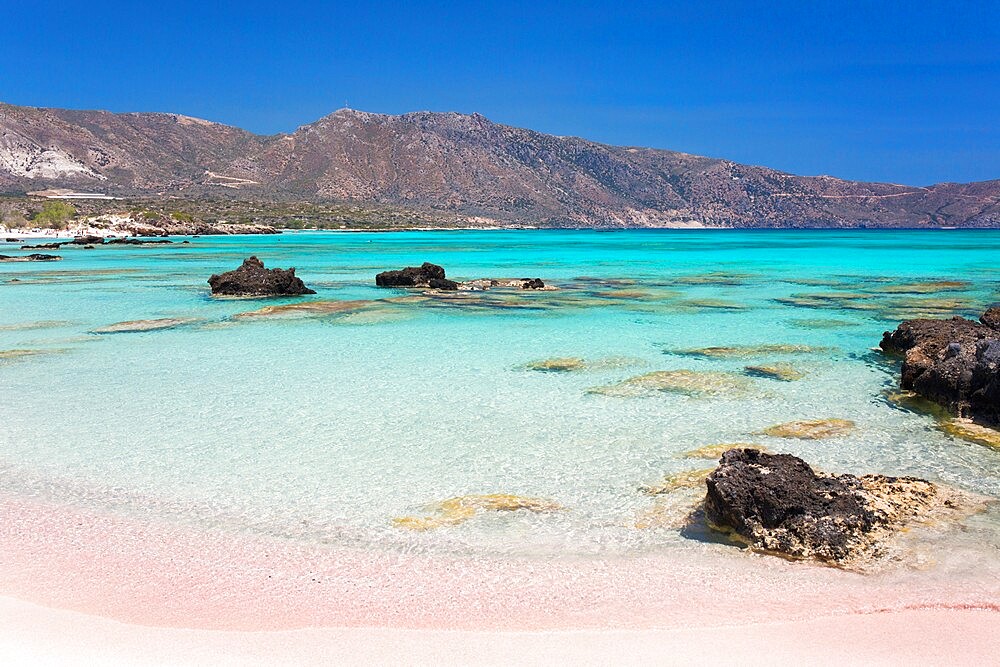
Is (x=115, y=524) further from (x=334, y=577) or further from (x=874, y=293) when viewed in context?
(x=874, y=293)

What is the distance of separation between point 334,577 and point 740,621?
302cm

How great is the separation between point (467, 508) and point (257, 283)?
23459 millimetres

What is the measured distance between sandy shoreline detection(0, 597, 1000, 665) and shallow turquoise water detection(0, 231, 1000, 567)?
1472 millimetres

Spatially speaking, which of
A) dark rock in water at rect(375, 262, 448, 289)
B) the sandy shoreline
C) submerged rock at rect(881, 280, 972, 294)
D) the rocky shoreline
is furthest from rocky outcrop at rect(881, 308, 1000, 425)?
the rocky shoreline

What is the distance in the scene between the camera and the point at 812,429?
32.5 ft

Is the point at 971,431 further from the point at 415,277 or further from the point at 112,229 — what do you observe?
the point at 112,229

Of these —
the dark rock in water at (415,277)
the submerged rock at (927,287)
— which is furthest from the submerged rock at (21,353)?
the submerged rock at (927,287)

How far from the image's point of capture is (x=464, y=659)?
458 cm

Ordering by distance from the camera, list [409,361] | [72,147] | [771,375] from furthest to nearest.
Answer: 1. [72,147]
2. [409,361]
3. [771,375]

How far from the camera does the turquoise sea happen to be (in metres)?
7.15

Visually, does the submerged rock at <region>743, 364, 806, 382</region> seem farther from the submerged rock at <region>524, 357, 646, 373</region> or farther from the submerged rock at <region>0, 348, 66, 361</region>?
the submerged rock at <region>0, 348, 66, 361</region>

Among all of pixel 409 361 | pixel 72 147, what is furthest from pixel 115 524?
pixel 72 147

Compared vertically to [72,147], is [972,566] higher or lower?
lower

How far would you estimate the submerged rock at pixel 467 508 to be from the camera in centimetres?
696
